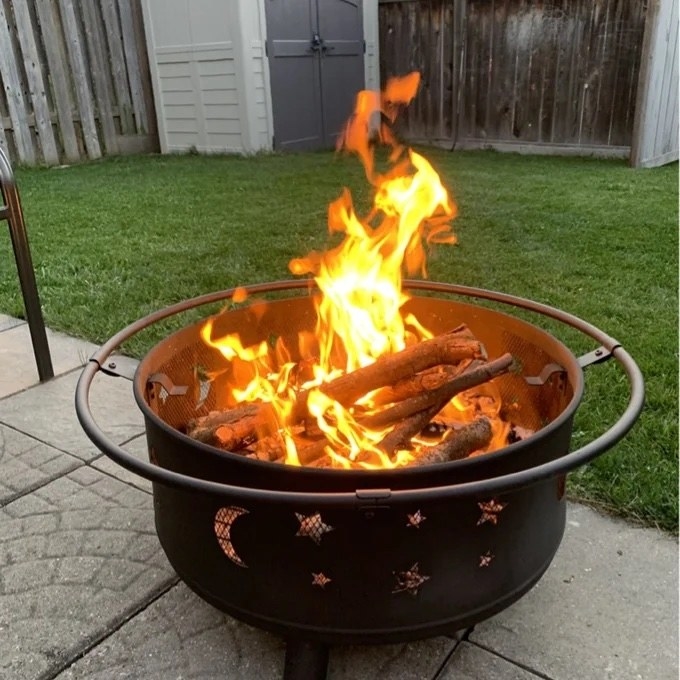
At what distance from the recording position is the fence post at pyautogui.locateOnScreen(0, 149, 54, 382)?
2570 mm

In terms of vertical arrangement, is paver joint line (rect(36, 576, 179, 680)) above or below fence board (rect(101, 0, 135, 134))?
below

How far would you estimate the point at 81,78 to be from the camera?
7887mm

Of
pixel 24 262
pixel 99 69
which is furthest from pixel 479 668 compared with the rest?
pixel 99 69

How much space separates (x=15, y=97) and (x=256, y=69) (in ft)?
8.59

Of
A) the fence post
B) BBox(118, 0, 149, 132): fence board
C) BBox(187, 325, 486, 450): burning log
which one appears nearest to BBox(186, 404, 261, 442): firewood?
BBox(187, 325, 486, 450): burning log

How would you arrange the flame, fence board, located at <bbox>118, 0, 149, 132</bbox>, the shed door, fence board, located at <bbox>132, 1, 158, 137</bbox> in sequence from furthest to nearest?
fence board, located at <bbox>132, 1, 158, 137</bbox>
fence board, located at <bbox>118, 0, 149, 132</bbox>
the shed door
the flame

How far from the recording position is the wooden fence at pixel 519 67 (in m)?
7.38

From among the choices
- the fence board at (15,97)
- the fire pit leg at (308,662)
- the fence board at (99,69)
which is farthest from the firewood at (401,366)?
the fence board at (99,69)

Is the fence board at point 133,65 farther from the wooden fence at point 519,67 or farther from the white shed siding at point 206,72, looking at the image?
the wooden fence at point 519,67

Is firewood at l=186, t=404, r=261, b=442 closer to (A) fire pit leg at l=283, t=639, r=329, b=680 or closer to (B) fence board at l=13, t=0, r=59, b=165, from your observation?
(A) fire pit leg at l=283, t=639, r=329, b=680

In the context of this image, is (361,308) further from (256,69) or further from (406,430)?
(256,69)

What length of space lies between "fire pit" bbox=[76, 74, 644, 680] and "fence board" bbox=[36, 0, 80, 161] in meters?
6.92

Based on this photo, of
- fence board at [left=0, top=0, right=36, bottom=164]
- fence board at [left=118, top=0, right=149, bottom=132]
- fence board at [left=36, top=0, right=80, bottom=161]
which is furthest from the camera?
fence board at [left=118, top=0, right=149, bottom=132]

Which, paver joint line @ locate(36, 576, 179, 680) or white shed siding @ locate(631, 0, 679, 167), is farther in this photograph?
white shed siding @ locate(631, 0, 679, 167)
